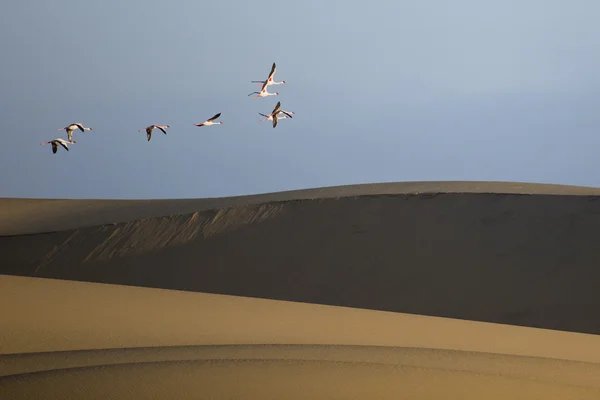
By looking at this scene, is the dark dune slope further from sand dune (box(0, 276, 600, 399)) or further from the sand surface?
sand dune (box(0, 276, 600, 399))

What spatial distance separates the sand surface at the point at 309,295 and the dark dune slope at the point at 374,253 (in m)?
0.04

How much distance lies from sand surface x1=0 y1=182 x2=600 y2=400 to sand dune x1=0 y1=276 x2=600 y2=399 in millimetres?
36

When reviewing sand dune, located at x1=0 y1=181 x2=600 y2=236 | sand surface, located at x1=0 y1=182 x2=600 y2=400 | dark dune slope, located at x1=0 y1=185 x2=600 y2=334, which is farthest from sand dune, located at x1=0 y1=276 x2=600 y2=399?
sand dune, located at x1=0 y1=181 x2=600 y2=236

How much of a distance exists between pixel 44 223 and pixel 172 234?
4513 millimetres

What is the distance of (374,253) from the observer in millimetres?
23281

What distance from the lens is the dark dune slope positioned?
21.4m

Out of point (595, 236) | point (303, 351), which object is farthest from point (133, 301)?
point (595, 236)

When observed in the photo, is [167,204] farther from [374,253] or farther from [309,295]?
[374,253]

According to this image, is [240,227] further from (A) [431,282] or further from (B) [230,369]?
(B) [230,369]

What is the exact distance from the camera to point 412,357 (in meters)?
11.0

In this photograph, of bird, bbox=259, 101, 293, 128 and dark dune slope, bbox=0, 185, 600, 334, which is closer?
bird, bbox=259, 101, 293, 128

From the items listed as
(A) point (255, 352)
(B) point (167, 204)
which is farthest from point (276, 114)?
(B) point (167, 204)

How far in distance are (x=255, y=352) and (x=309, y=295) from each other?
37.5ft

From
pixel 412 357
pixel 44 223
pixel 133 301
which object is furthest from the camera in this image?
pixel 44 223
